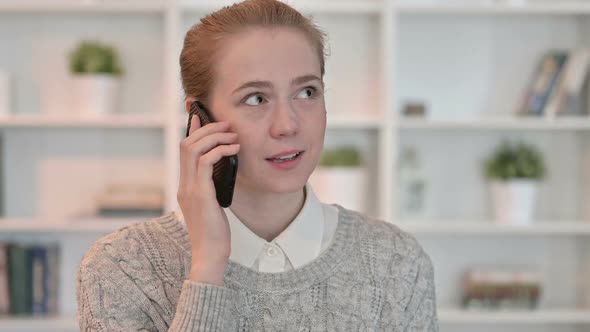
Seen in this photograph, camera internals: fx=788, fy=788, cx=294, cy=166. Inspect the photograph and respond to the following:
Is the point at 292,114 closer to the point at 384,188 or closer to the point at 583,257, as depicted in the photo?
the point at 384,188

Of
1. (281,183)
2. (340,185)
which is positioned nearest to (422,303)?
(281,183)

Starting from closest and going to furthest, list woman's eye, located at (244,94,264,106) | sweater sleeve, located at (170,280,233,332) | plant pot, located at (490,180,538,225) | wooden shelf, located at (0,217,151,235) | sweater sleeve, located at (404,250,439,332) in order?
1. sweater sleeve, located at (170,280,233,332)
2. woman's eye, located at (244,94,264,106)
3. sweater sleeve, located at (404,250,439,332)
4. wooden shelf, located at (0,217,151,235)
5. plant pot, located at (490,180,538,225)

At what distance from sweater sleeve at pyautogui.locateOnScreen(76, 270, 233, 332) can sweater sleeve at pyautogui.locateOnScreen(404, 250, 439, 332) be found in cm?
37

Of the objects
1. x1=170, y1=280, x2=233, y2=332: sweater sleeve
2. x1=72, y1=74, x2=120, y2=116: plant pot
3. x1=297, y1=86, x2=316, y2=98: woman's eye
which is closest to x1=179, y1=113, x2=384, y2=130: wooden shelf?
x1=72, y1=74, x2=120, y2=116: plant pot

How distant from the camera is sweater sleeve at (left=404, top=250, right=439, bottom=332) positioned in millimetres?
1428

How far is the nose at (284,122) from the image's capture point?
1.28 m

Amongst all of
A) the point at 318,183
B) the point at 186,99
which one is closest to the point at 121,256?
the point at 186,99

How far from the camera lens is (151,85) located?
10.6 ft

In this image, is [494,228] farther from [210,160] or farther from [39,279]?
[210,160]

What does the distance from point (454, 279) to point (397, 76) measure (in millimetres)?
888

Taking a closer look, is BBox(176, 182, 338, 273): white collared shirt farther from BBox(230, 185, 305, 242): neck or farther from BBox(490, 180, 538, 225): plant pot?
BBox(490, 180, 538, 225): plant pot

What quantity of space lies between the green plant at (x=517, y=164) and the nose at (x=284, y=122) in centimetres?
206

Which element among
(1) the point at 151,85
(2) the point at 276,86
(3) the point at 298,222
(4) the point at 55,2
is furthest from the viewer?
(1) the point at 151,85

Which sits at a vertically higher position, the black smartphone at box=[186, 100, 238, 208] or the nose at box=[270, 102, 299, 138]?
the nose at box=[270, 102, 299, 138]
